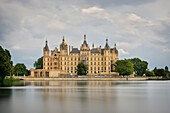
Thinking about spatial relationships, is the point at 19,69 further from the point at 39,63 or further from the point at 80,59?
the point at 39,63

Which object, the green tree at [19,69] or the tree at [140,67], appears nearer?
the green tree at [19,69]

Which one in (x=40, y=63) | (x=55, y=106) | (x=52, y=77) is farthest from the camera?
(x=40, y=63)

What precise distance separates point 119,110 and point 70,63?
391 ft

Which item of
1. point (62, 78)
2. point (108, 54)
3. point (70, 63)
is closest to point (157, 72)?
point (108, 54)

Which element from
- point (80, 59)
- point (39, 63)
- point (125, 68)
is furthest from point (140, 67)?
point (39, 63)

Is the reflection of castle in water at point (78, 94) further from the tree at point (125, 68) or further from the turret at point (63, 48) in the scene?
the turret at point (63, 48)

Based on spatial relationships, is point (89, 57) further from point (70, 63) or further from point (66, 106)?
point (66, 106)

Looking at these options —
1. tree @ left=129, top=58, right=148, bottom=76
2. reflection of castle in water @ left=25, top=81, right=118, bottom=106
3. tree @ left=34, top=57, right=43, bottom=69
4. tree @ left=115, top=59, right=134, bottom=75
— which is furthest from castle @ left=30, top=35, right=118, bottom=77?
reflection of castle in water @ left=25, top=81, right=118, bottom=106

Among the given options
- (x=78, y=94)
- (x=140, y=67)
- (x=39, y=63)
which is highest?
(x=39, y=63)

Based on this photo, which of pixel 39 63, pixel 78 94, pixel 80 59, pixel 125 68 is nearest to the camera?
pixel 78 94

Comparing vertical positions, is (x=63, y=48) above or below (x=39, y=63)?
above

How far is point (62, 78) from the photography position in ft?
366

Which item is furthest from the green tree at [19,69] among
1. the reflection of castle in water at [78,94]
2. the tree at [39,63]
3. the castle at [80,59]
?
the reflection of castle in water at [78,94]

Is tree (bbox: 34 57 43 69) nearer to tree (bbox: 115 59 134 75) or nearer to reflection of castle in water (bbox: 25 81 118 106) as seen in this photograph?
tree (bbox: 115 59 134 75)
